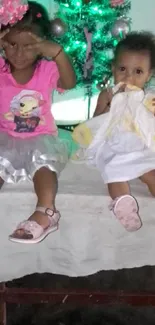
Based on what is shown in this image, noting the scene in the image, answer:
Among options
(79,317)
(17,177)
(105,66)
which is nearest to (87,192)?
(17,177)

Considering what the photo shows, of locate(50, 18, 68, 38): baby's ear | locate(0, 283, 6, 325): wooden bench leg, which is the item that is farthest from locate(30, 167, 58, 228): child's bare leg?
locate(50, 18, 68, 38): baby's ear

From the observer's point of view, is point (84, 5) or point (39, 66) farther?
point (84, 5)

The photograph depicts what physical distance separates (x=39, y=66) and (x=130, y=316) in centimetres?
76

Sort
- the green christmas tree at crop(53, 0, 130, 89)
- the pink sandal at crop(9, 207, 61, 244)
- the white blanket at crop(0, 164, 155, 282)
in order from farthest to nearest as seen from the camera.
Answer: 1. the green christmas tree at crop(53, 0, 130, 89)
2. the white blanket at crop(0, 164, 155, 282)
3. the pink sandal at crop(9, 207, 61, 244)

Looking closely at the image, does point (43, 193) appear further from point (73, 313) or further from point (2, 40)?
point (73, 313)

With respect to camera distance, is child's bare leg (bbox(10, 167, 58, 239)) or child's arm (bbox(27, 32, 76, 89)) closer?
child's bare leg (bbox(10, 167, 58, 239))

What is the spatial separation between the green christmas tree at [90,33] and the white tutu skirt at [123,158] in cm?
65

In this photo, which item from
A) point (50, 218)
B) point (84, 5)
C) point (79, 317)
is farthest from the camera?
point (84, 5)

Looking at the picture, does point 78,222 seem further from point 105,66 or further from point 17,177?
point 105,66

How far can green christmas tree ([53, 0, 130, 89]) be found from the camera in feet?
5.98

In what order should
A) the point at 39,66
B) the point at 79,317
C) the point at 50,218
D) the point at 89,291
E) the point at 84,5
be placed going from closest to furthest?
the point at 50,218 → the point at 89,291 → the point at 39,66 → the point at 79,317 → the point at 84,5

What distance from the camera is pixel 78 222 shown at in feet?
3.62

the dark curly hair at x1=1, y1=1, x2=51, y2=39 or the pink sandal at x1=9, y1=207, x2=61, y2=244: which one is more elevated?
the dark curly hair at x1=1, y1=1, x2=51, y2=39

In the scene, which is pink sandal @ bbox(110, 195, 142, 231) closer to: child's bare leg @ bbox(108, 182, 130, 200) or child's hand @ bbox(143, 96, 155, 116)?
child's bare leg @ bbox(108, 182, 130, 200)
